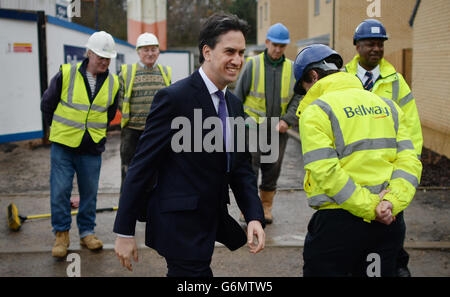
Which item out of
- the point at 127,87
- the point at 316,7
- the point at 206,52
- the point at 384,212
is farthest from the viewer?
the point at 316,7

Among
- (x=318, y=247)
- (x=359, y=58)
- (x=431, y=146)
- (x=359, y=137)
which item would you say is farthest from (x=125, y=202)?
(x=431, y=146)

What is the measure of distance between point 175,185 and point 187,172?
0.32ft

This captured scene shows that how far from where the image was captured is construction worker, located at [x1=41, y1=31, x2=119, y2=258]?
527 centimetres

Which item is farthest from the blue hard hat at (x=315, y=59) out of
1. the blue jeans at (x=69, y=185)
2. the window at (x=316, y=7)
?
the window at (x=316, y=7)

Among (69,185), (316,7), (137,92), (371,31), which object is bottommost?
(69,185)

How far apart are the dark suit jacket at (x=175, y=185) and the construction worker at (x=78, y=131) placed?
258 centimetres

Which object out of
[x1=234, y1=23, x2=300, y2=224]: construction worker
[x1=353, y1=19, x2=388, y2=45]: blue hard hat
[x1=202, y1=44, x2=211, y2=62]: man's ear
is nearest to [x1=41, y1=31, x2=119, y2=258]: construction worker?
[x1=234, y1=23, x2=300, y2=224]: construction worker

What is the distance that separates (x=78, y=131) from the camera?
17.4 feet

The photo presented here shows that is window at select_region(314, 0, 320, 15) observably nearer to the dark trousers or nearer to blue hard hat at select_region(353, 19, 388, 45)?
blue hard hat at select_region(353, 19, 388, 45)

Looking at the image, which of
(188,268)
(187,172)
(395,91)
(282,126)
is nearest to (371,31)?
(395,91)

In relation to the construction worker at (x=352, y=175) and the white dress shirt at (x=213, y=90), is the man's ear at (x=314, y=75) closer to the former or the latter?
the construction worker at (x=352, y=175)

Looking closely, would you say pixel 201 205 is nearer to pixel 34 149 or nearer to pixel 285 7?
pixel 34 149

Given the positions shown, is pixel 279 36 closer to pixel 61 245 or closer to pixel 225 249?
pixel 225 249

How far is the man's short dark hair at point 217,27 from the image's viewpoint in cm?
284
